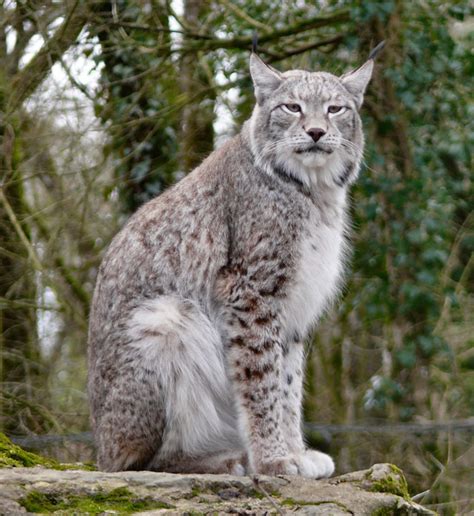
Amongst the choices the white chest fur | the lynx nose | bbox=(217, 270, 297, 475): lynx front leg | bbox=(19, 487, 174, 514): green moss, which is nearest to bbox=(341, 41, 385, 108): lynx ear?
the lynx nose

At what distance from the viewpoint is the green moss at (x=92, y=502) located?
11.3 feet

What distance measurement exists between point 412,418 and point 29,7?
4766 millimetres

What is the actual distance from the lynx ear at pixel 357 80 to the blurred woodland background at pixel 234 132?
2.54 m

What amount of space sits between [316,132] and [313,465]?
1.76 meters

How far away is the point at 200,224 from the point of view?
5.19 meters

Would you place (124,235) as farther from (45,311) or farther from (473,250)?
(473,250)

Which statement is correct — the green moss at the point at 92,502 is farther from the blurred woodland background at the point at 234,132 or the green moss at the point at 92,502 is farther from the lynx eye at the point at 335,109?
the blurred woodland background at the point at 234,132

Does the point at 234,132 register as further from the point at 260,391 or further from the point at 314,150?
the point at 260,391

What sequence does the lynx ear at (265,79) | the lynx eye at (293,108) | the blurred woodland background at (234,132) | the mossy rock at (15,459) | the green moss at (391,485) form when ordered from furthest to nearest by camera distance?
the blurred woodland background at (234,132)
the lynx ear at (265,79)
the lynx eye at (293,108)
the green moss at (391,485)
the mossy rock at (15,459)

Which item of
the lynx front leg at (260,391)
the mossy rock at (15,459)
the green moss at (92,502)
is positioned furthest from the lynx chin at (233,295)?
the green moss at (92,502)

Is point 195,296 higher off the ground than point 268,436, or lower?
higher

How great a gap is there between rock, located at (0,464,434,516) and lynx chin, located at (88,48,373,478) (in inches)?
19.4

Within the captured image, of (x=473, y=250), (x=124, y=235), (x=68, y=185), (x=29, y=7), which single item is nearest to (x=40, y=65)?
(x=29, y=7)

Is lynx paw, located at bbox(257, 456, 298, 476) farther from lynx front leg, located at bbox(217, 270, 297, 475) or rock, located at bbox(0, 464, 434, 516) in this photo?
rock, located at bbox(0, 464, 434, 516)
